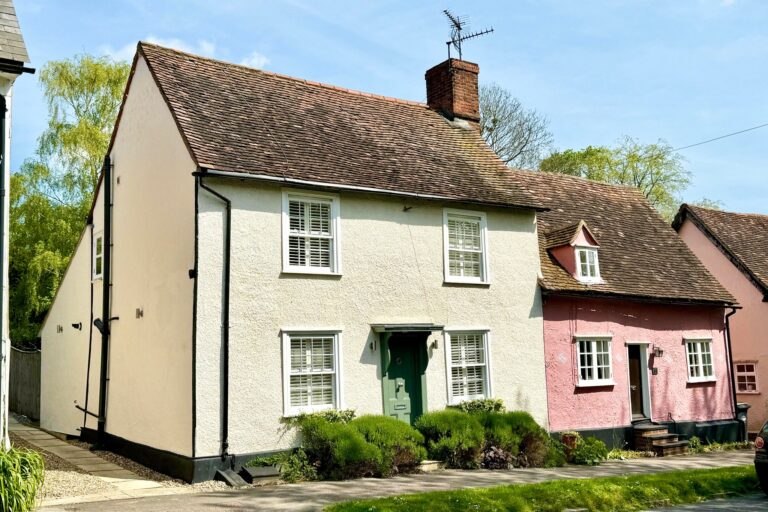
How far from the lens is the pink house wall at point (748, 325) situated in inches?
971

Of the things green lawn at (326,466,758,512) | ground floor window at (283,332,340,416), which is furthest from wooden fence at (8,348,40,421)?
green lawn at (326,466,758,512)

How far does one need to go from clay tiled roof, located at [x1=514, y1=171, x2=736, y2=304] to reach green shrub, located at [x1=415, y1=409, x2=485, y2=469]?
15.3ft

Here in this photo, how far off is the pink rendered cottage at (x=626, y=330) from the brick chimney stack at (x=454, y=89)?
10.2ft

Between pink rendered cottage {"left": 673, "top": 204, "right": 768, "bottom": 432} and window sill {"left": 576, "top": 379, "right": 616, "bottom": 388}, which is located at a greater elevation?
pink rendered cottage {"left": 673, "top": 204, "right": 768, "bottom": 432}

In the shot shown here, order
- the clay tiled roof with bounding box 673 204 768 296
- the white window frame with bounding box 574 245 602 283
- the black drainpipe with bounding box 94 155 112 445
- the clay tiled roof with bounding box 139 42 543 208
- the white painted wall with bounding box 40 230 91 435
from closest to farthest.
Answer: the clay tiled roof with bounding box 139 42 543 208 → the black drainpipe with bounding box 94 155 112 445 → the white painted wall with bounding box 40 230 91 435 → the white window frame with bounding box 574 245 602 283 → the clay tiled roof with bounding box 673 204 768 296

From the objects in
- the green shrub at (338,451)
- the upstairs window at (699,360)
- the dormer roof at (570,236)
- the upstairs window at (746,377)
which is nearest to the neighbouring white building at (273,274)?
the green shrub at (338,451)

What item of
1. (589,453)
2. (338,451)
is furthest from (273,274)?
(589,453)

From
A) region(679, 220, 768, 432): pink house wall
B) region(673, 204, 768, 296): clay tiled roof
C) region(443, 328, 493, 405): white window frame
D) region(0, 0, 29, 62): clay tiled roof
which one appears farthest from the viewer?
region(673, 204, 768, 296): clay tiled roof

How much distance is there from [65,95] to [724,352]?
26.3 meters

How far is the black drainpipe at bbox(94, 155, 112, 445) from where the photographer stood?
17062mm

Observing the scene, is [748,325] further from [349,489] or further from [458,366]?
A: [349,489]

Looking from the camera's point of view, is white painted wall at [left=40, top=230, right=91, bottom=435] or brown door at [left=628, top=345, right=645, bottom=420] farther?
brown door at [left=628, top=345, right=645, bottom=420]

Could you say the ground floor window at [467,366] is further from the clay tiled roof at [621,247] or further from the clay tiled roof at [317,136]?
the clay tiled roof at [317,136]

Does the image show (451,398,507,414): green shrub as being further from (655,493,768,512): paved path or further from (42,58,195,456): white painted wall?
(42,58,195,456): white painted wall
